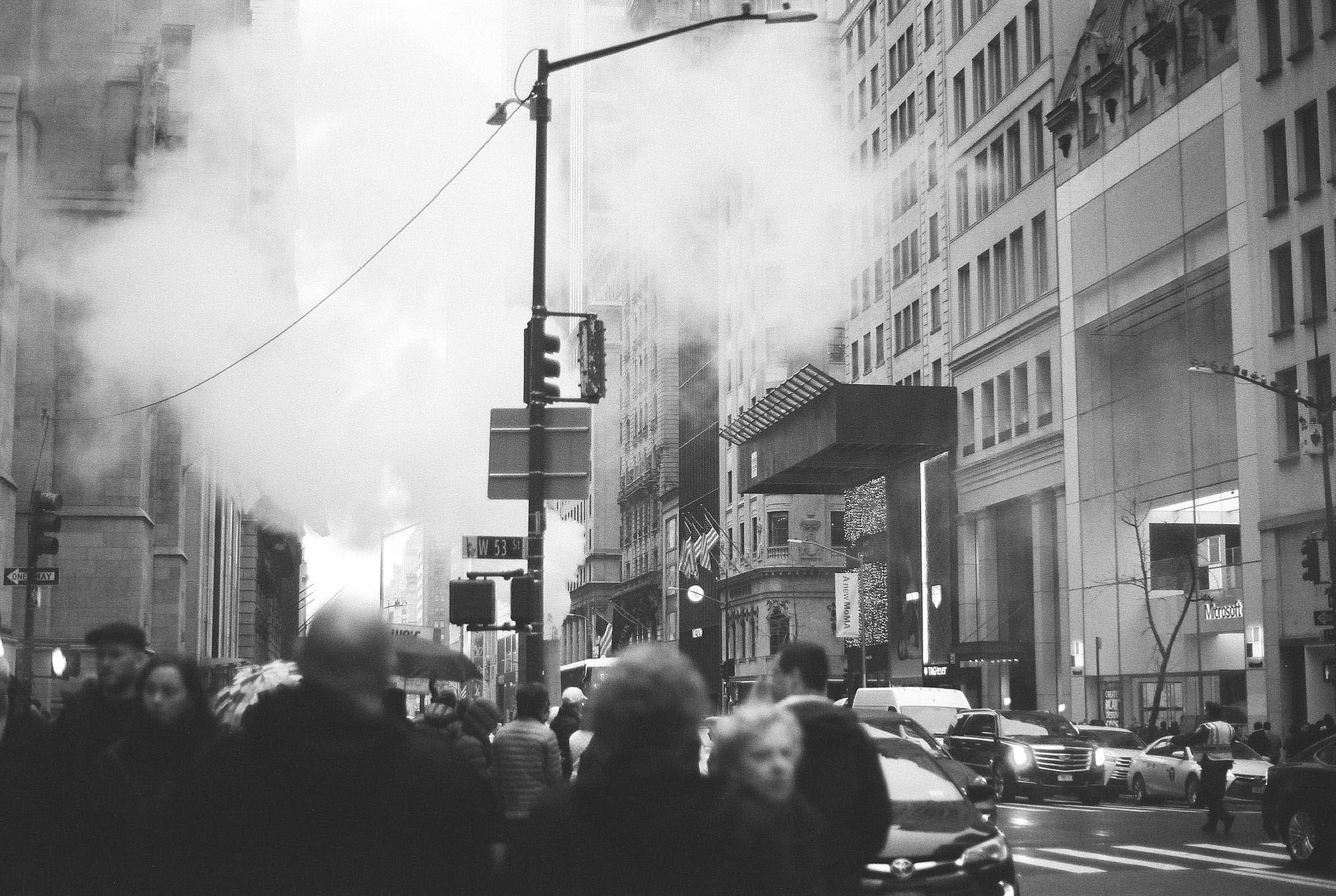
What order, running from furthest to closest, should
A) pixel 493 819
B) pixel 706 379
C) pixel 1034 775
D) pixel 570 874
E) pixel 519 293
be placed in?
pixel 706 379 < pixel 519 293 < pixel 1034 775 < pixel 493 819 < pixel 570 874

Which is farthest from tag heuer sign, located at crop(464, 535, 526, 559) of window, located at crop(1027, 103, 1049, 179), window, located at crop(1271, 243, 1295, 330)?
window, located at crop(1027, 103, 1049, 179)

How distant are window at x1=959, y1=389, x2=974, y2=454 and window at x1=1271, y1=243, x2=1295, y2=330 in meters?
18.5

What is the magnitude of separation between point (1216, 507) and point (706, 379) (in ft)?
167

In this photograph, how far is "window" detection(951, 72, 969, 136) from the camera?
55906 mm

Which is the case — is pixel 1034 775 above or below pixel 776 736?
below

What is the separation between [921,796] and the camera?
33.2 ft

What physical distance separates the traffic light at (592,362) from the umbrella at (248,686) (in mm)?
6636

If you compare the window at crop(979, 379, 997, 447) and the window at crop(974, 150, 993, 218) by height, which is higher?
the window at crop(974, 150, 993, 218)

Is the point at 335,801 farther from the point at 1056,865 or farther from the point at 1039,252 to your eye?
the point at 1039,252

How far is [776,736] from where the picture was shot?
4207 millimetres

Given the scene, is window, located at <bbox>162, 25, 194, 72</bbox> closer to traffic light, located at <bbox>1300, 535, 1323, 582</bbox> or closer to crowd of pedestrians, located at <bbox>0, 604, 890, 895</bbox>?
traffic light, located at <bbox>1300, 535, 1323, 582</bbox>

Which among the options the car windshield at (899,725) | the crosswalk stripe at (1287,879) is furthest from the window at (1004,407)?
the car windshield at (899,725)

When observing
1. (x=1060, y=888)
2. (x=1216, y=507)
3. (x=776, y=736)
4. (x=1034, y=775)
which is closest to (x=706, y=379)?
(x=1216, y=507)

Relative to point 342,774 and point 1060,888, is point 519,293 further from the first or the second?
point 342,774
